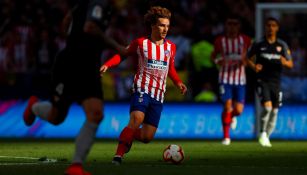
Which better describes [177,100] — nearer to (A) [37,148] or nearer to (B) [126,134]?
(A) [37,148]

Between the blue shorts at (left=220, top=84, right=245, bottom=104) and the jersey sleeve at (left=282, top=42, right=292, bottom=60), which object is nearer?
the jersey sleeve at (left=282, top=42, right=292, bottom=60)

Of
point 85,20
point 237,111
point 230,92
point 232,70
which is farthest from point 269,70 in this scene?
point 85,20

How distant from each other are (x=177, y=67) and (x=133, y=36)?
48.9 inches

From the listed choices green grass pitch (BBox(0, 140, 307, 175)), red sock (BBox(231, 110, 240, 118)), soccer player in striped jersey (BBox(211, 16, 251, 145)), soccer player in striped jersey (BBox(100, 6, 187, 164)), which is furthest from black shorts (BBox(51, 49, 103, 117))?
red sock (BBox(231, 110, 240, 118))

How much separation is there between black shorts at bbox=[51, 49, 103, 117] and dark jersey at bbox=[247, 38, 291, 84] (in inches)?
307

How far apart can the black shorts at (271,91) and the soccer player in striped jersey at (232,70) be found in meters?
0.50

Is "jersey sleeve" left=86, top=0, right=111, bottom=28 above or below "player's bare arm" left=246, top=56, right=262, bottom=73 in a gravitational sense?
above

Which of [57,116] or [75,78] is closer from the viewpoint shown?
[75,78]

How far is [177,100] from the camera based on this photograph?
18469mm

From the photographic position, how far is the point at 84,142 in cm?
762

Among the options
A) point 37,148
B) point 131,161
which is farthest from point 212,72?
point 131,161

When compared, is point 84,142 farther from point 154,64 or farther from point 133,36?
point 133,36

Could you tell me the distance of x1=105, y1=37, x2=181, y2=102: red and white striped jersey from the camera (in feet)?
33.9

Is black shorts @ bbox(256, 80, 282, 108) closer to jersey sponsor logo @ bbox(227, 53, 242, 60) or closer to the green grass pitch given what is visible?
jersey sponsor logo @ bbox(227, 53, 242, 60)
